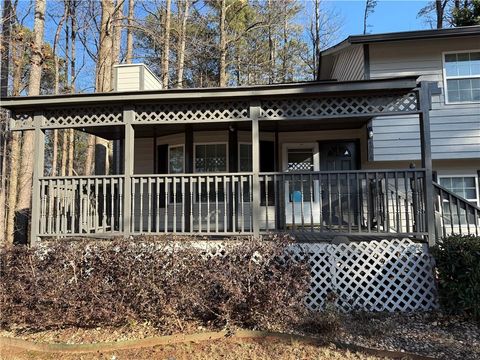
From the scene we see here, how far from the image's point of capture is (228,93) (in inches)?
256

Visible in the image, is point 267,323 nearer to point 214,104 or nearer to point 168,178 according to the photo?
point 168,178

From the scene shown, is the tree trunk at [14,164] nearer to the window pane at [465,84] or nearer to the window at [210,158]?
the window at [210,158]

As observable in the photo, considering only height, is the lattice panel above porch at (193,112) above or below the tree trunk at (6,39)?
below

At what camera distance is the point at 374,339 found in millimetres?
4590

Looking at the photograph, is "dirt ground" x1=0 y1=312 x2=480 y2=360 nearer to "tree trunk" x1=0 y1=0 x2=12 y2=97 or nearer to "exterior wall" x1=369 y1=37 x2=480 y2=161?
"exterior wall" x1=369 y1=37 x2=480 y2=161

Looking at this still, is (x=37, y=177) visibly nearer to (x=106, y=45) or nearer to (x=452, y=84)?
(x=106, y=45)

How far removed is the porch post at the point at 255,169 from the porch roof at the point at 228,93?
0.25 meters

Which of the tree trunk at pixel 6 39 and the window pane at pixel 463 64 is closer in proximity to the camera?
the window pane at pixel 463 64

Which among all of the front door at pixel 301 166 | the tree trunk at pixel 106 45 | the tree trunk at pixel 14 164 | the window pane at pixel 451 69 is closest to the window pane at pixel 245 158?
the front door at pixel 301 166

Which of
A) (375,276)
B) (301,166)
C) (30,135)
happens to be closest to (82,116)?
(30,135)

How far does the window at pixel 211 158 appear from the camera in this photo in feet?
31.6

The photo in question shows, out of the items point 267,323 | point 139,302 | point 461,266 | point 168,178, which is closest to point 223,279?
point 267,323

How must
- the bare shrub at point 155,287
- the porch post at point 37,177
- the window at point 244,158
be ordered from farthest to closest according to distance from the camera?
the window at point 244,158, the porch post at point 37,177, the bare shrub at point 155,287

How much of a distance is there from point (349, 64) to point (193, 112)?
535 centimetres
